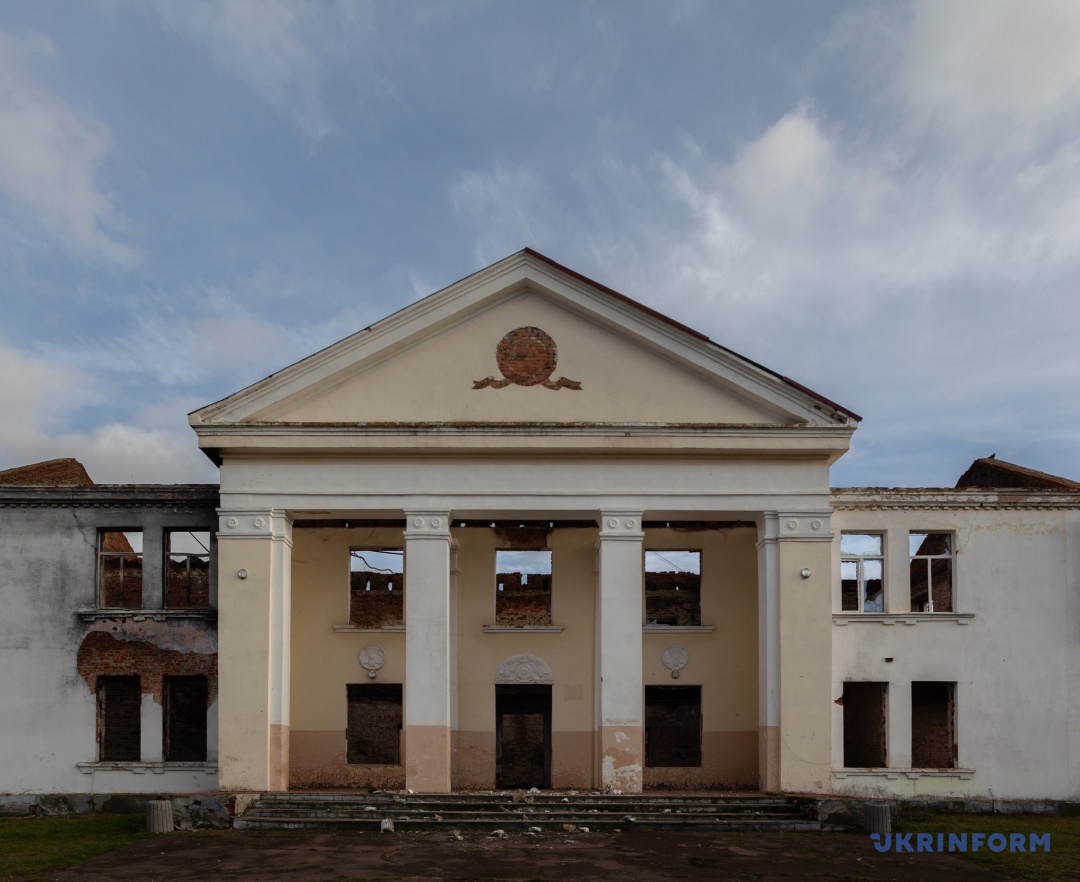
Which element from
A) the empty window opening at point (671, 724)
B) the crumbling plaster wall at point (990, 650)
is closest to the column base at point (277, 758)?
the empty window opening at point (671, 724)

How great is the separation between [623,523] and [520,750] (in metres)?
9.48

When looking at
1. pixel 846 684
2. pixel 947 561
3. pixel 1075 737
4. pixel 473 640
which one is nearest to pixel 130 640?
pixel 473 640

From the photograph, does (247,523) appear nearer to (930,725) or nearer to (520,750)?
(520,750)

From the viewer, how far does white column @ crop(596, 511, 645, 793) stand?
19875mm

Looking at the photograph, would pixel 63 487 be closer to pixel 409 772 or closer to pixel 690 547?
pixel 409 772

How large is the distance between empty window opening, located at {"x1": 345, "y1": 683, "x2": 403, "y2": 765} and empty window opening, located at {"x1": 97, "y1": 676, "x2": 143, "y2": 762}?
420cm

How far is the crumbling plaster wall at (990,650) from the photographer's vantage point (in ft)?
69.1

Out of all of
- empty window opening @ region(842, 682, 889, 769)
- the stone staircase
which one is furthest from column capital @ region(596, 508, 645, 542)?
empty window opening @ region(842, 682, 889, 769)

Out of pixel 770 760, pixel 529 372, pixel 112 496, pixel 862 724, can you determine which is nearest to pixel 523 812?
pixel 770 760

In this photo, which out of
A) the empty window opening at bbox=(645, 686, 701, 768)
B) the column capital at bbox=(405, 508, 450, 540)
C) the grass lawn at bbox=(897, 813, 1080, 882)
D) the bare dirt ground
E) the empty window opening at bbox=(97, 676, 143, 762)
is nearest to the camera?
the bare dirt ground

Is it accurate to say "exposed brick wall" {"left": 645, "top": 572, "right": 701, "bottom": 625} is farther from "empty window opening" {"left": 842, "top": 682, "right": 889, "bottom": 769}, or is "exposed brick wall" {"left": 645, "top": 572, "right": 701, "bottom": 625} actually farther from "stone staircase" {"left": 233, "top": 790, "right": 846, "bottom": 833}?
"stone staircase" {"left": 233, "top": 790, "right": 846, "bottom": 833}

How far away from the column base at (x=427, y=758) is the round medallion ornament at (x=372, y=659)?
320cm

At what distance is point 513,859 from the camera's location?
1526cm

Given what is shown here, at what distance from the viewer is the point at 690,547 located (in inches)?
925
